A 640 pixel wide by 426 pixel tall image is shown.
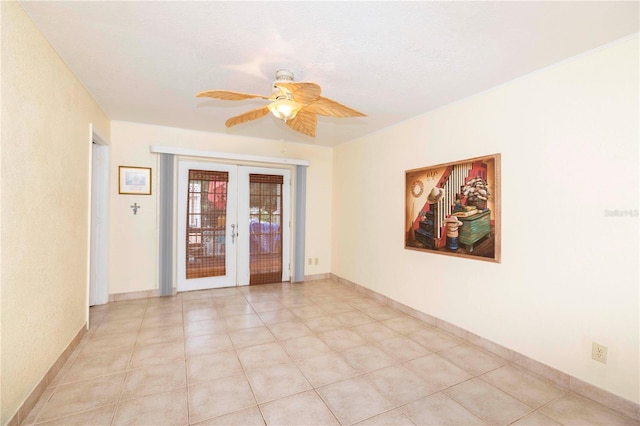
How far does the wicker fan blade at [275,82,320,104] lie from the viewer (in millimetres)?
1934

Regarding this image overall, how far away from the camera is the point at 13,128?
1.75 metres

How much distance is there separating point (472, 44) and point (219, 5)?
178 centimetres

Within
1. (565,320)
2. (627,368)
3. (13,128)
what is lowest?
(627,368)

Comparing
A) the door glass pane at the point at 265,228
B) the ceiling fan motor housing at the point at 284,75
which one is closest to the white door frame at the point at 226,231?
the door glass pane at the point at 265,228

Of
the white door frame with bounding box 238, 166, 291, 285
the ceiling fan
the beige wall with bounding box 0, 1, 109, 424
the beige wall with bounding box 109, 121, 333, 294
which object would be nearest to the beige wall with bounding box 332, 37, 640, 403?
the ceiling fan

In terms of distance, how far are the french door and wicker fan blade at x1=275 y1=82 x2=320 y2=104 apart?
3.11 metres

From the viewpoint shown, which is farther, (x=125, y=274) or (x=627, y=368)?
(x=125, y=274)

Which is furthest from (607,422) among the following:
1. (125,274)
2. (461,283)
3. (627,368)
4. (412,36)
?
(125,274)

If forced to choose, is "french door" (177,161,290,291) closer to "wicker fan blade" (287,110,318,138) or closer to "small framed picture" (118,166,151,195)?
"small framed picture" (118,166,151,195)

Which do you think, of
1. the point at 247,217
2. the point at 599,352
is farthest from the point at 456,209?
the point at 247,217

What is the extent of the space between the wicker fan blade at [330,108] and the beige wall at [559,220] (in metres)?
1.51

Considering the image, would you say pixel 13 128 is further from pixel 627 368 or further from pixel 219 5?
pixel 627 368

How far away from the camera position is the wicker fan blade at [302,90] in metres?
1.93

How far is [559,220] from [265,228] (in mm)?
4128
